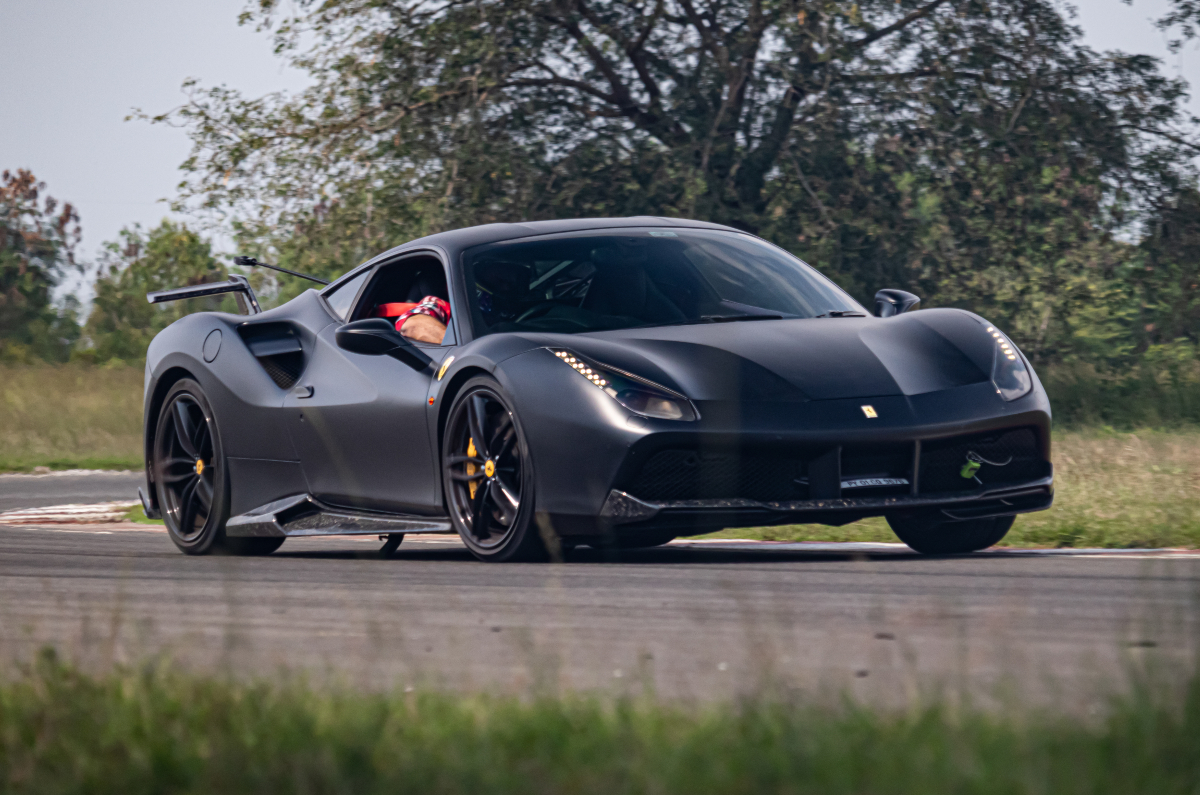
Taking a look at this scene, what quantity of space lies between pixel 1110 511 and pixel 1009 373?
6.11 ft

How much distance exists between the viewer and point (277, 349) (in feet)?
25.8

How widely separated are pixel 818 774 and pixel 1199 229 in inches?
749

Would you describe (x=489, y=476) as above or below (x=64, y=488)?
above

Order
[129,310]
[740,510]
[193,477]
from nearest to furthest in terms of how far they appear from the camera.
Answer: [740,510] → [193,477] → [129,310]

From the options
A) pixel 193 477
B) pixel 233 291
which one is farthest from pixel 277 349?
pixel 233 291

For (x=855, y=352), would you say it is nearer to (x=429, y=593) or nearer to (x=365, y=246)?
(x=429, y=593)

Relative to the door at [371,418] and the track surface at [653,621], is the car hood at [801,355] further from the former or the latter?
the door at [371,418]

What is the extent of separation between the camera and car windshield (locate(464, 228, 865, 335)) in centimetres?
682

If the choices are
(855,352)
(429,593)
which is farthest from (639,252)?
(429,593)

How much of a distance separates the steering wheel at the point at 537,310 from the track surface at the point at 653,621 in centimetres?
102

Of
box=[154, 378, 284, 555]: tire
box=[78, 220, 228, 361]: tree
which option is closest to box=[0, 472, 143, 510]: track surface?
box=[154, 378, 284, 555]: tire

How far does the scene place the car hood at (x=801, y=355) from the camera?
596 centimetres

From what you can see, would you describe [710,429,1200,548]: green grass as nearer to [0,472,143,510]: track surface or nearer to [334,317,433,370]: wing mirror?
[334,317,433,370]: wing mirror

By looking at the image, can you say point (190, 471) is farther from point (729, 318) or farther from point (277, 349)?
point (729, 318)
